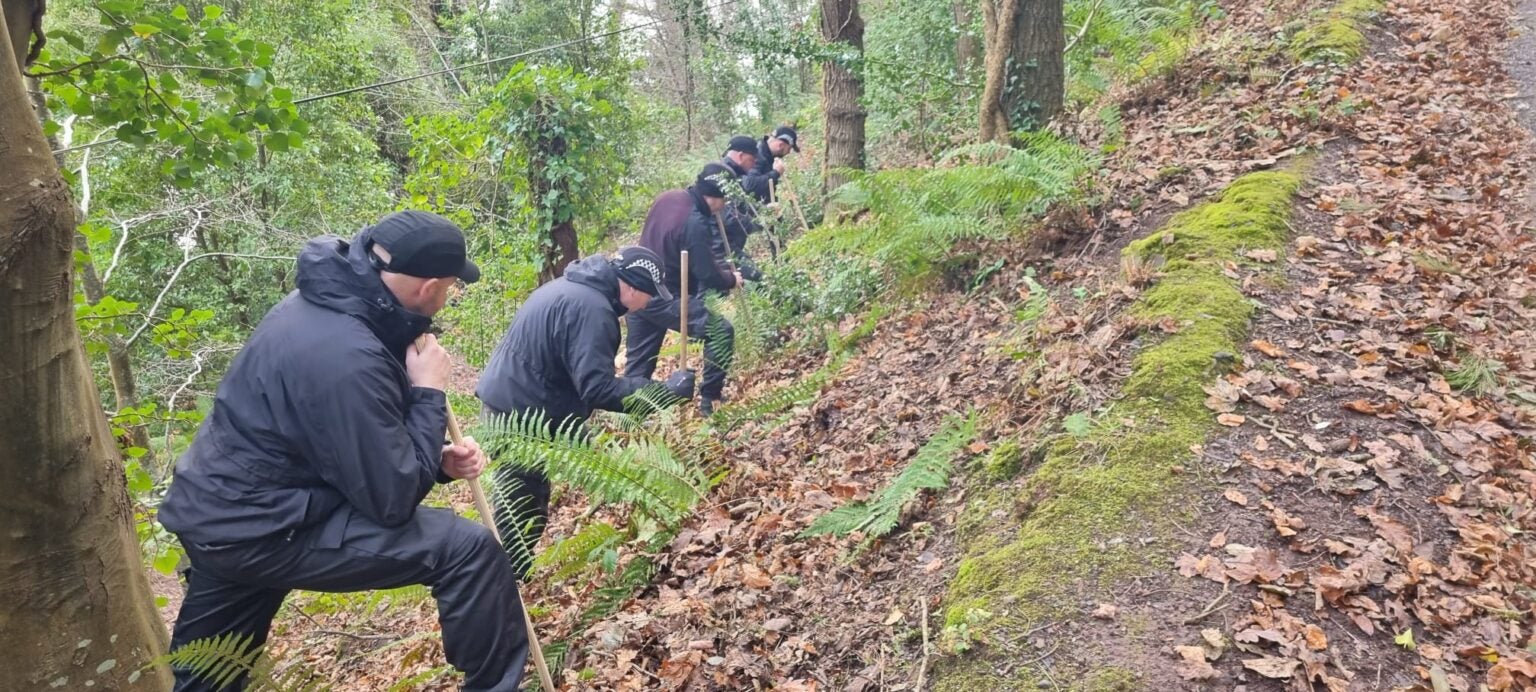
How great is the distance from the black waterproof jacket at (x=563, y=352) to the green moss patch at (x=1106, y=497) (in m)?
2.50

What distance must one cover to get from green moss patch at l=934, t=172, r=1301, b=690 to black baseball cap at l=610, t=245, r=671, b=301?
106 inches

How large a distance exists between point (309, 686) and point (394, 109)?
17.6 m

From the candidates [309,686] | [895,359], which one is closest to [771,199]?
[895,359]

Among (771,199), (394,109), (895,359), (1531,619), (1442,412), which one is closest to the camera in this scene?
(1531,619)

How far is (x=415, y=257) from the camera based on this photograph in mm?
3172

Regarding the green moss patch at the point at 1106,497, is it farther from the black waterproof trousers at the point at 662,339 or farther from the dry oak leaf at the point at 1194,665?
the black waterproof trousers at the point at 662,339

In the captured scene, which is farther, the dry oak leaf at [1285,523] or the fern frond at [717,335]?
the fern frond at [717,335]

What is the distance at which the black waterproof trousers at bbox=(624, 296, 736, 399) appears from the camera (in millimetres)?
7219

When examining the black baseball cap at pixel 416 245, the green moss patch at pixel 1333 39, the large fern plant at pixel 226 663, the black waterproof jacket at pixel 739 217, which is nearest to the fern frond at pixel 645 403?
the black baseball cap at pixel 416 245

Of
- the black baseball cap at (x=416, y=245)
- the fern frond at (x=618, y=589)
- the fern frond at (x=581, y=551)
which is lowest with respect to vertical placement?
the fern frond at (x=618, y=589)

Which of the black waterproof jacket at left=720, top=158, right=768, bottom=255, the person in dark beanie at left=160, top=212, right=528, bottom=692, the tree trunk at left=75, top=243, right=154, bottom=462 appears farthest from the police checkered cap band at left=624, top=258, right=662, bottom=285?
the tree trunk at left=75, top=243, right=154, bottom=462

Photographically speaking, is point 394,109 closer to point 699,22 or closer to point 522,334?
point 699,22

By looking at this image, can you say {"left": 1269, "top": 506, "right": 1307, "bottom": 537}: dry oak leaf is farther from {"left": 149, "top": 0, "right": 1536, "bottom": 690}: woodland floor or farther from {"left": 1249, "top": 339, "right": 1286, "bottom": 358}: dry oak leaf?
{"left": 1249, "top": 339, "right": 1286, "bottom": 358}: dry oak leaf

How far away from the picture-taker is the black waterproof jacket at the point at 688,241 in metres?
7.87
